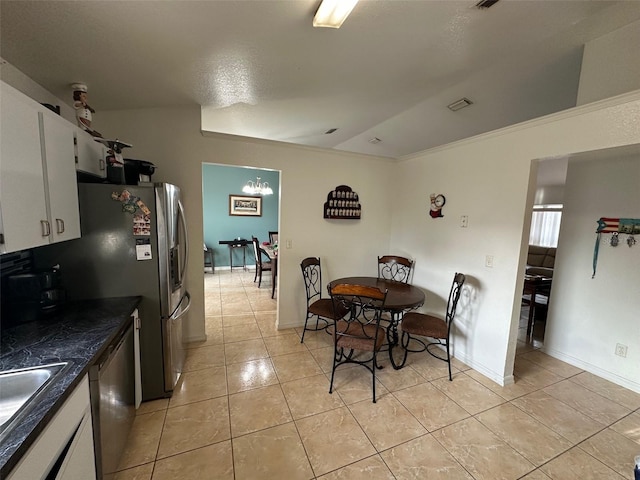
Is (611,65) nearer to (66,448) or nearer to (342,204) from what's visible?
(342,204)

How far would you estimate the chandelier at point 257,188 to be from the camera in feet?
19.8

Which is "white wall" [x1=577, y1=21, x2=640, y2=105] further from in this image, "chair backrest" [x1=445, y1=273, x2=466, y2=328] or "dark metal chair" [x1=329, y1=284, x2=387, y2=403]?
"dark metal chair" [x1=329, y1=284, x2=387, y2=403]

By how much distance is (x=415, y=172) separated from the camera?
348cm

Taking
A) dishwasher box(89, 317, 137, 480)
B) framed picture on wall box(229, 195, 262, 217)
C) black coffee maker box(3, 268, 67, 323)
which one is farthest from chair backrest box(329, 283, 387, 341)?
framed picture on wall box(229, 195, 262, 217)

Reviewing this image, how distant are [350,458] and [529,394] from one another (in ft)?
5.93

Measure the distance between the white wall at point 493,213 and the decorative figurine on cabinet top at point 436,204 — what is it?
0.21 ft

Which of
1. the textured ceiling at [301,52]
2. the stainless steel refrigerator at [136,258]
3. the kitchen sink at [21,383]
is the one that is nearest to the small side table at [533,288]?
the textured ceiling at [301,52]

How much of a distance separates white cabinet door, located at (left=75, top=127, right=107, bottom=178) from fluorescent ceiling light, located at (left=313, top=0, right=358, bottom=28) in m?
1.66

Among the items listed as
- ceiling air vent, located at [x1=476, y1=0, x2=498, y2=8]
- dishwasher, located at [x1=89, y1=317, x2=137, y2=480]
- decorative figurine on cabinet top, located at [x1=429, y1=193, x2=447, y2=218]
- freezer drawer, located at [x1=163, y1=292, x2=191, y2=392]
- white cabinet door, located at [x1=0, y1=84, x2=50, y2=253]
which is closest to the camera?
white cabinet door, located at [x1=0, y1=84, x2=50, y2=253]

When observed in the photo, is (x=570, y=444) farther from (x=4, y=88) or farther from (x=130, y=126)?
(x=130, y=126)

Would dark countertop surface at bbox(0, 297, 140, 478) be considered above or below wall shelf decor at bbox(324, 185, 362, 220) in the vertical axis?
below

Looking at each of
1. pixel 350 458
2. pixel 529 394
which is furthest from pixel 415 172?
pixel 350 458

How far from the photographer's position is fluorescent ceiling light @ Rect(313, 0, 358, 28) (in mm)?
1350

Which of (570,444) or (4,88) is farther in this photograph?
(570,444)
